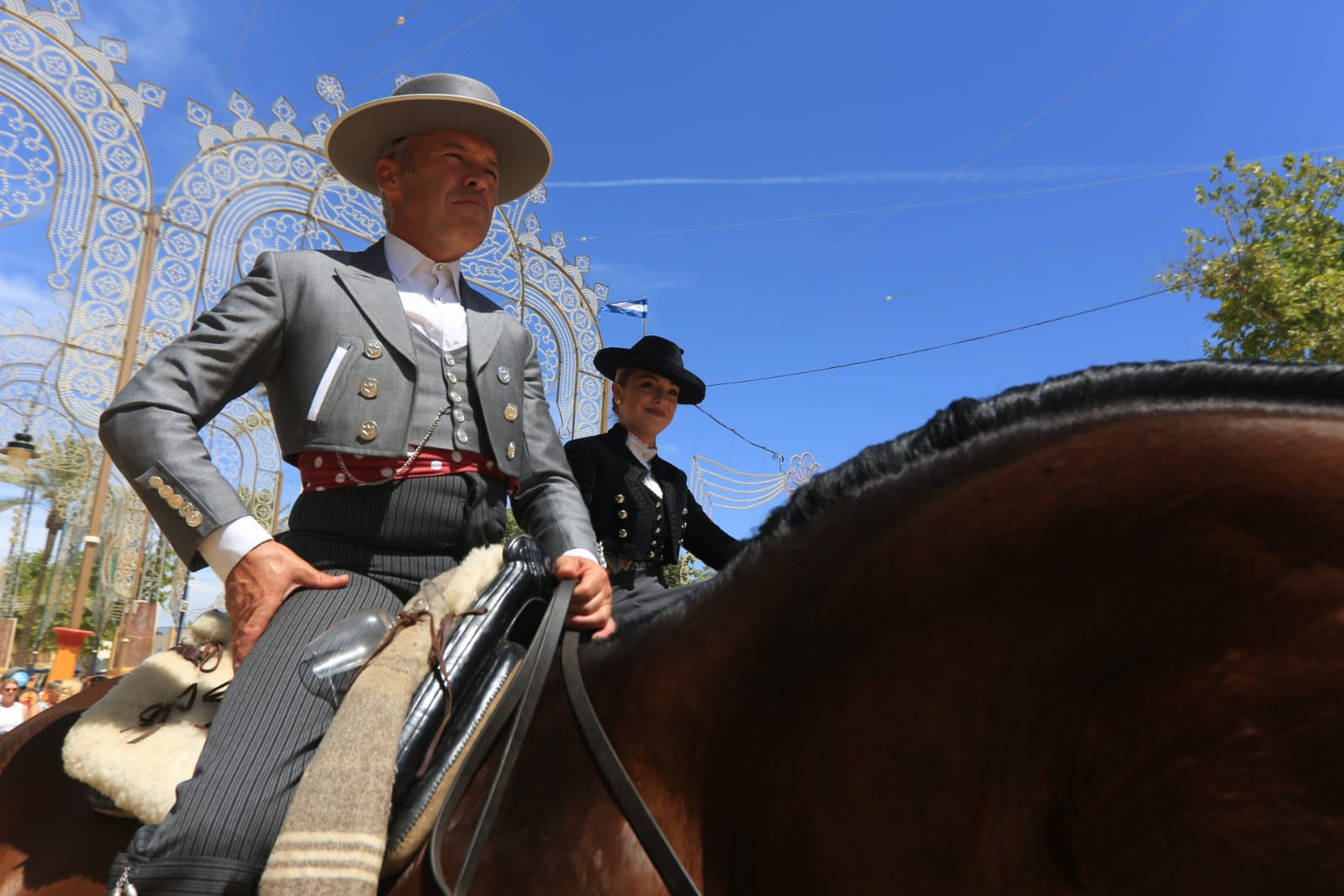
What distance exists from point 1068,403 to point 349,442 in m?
1.49

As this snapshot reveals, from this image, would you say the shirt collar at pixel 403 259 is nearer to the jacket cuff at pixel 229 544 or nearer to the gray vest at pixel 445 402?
the gray vest at pixel 445 402

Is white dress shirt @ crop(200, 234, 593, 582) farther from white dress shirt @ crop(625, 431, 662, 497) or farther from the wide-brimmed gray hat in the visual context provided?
white dress shirt @ crop(625, 431, 662, 497)

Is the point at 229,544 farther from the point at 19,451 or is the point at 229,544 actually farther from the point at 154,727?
the point at 19,451

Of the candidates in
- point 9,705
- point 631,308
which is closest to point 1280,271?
point 631,308

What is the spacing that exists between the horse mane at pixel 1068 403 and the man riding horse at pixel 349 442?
0.67 metres

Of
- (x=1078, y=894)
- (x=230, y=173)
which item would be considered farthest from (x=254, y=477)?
→ (x=1078, y=894)

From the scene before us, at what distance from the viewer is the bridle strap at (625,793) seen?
1210mm

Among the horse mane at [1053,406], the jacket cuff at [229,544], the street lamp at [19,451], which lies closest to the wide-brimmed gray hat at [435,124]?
the jacket cuff at [229,544]

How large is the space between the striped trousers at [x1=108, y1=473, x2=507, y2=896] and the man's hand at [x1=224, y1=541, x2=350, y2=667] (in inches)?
0.9

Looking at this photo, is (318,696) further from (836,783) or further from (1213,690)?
(1213,690)

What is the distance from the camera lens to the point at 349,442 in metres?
1.92

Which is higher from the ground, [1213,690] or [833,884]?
[1213,690]

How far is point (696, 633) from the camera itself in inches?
56.3

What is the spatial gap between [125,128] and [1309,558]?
9.67 m
